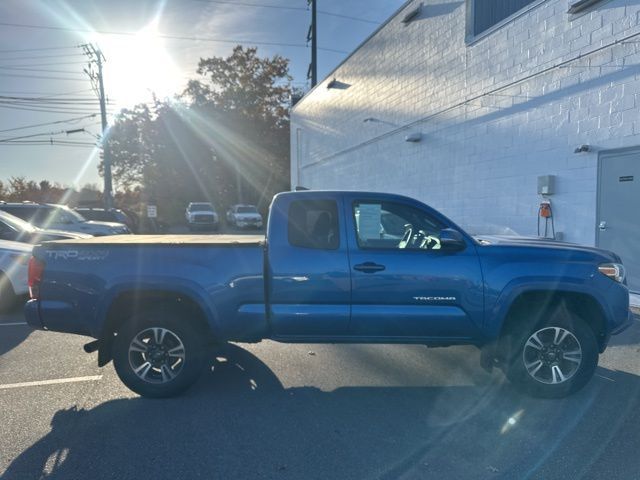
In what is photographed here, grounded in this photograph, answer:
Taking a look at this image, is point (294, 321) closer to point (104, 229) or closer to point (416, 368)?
point (416, 368)

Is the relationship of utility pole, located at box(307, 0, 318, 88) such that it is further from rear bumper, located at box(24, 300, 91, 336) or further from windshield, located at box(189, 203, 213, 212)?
rear bumper, located at box(24, 300, 91, 336)

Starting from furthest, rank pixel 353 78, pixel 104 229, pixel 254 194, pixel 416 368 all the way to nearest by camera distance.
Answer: pixel 254 194 < pixel 353 78 < pixel 104 229 < pixel 416 368

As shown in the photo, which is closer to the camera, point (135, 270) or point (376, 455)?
point (376, 455)

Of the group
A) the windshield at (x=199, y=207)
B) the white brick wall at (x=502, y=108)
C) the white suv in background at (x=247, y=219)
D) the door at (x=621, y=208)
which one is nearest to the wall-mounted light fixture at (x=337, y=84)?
the white brick wall at (x=502, y=108)

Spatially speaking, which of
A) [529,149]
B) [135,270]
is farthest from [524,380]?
[529,149]

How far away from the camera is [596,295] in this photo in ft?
13.8

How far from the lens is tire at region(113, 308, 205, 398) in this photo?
4.20 metres

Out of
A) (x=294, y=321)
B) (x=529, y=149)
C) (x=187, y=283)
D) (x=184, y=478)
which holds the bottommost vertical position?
(x=184, y=478)

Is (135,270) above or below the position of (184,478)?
above

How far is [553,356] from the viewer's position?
4234 millimetres

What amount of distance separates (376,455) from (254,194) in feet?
136

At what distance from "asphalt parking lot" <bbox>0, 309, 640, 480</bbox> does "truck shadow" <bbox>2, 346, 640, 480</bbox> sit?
1 cm

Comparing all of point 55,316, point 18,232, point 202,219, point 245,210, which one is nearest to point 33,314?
point 55,316

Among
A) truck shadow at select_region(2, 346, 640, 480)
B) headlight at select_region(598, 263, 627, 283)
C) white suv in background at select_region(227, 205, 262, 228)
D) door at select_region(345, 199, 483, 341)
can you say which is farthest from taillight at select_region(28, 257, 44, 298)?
white suv in background at select_region(227, 205, 262, 228)
